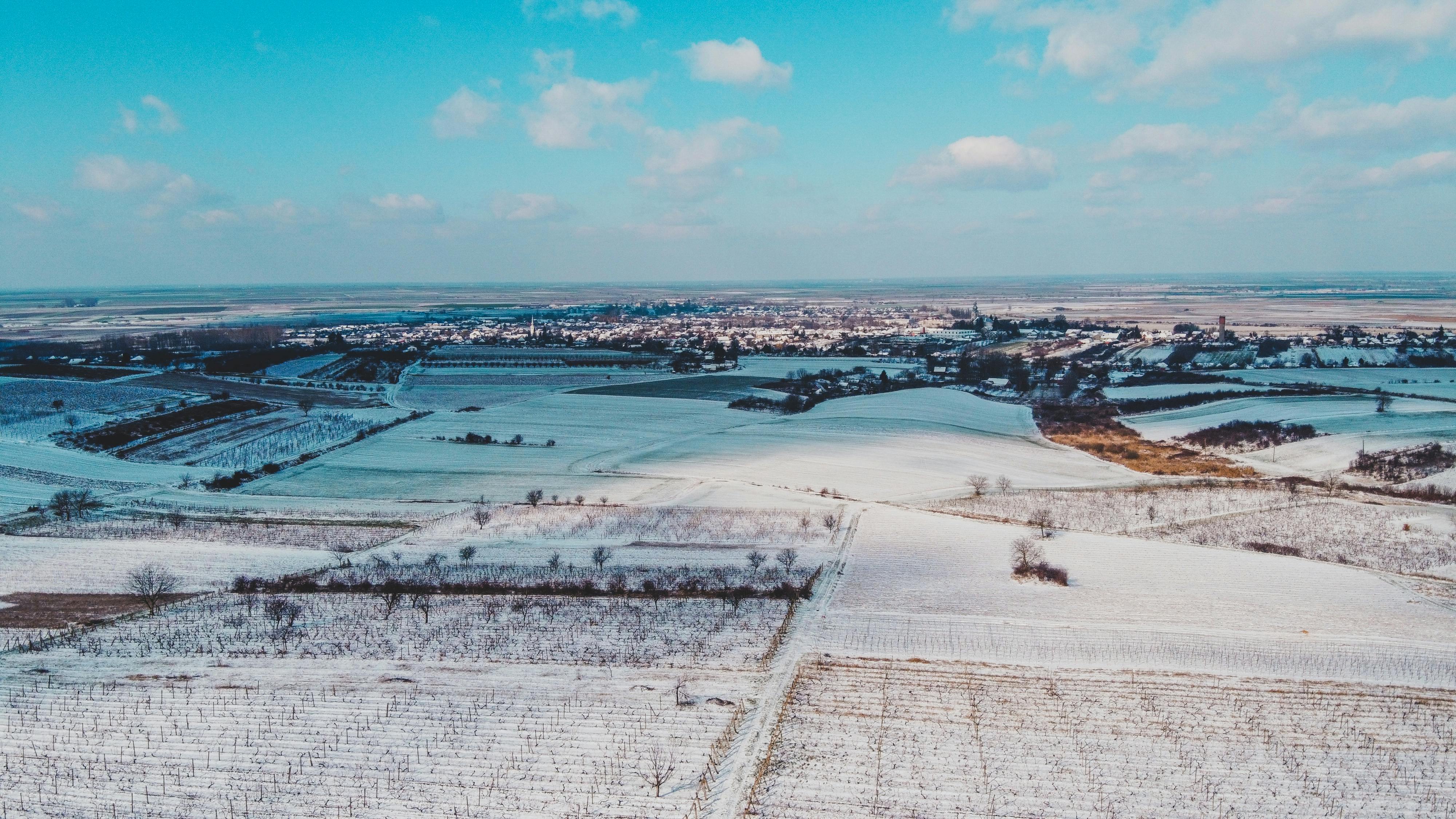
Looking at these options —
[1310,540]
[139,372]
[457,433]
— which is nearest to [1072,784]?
[1310,540]

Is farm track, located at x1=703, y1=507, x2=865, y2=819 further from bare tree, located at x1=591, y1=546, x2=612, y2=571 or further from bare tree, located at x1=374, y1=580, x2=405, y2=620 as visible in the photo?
bare tree, located at x1=374, y1=580, x2=405, y2=620

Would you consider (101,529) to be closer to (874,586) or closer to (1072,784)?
(874,586)

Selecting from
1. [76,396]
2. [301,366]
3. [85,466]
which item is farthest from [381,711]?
[301,366]

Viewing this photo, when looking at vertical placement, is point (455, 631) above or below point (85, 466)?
below

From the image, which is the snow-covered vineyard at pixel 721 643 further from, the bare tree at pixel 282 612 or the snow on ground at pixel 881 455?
the snow on ground at pixel 881 455

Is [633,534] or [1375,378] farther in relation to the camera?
[1375,378]

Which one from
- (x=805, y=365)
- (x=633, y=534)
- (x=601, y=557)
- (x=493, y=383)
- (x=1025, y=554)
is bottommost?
(x=633, y=534)

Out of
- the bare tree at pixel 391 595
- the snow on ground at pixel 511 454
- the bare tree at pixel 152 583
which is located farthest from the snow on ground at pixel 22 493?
the bare tree at pixel 391 595

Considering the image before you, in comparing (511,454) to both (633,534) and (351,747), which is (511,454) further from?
(351,747)
